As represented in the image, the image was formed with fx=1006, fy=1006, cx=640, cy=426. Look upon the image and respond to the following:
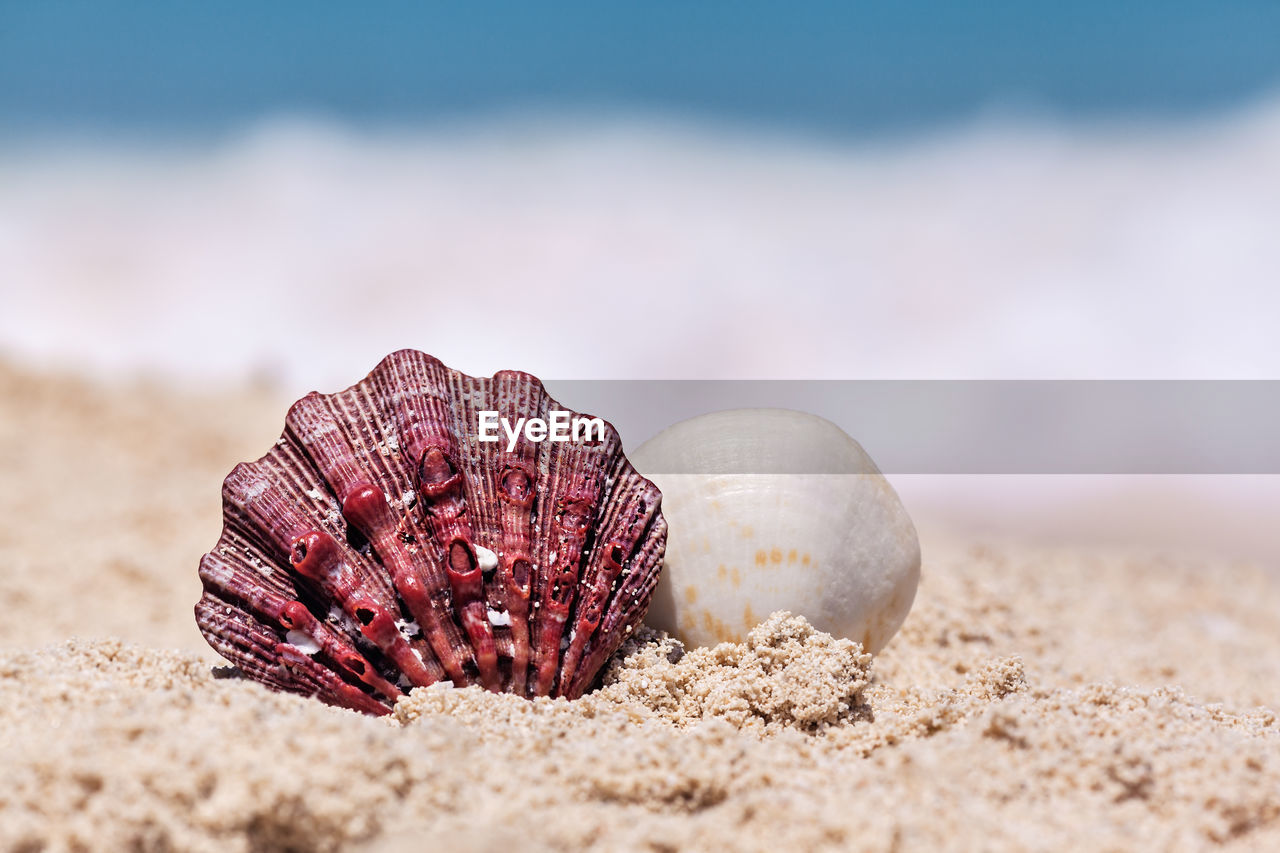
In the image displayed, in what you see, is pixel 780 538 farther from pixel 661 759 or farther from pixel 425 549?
pixel 661 759

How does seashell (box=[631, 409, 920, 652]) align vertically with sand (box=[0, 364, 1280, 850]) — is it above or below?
above

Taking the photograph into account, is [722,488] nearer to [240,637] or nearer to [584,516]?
[584,516]

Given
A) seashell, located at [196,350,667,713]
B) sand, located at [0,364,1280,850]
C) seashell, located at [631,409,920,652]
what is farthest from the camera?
seashell, located at [631,409,920,652]

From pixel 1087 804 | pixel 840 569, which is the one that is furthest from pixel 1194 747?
pixel 840 569

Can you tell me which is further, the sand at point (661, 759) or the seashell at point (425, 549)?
the seashell at point (425, 549)

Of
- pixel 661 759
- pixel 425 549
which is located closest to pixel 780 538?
pixel 425 549
